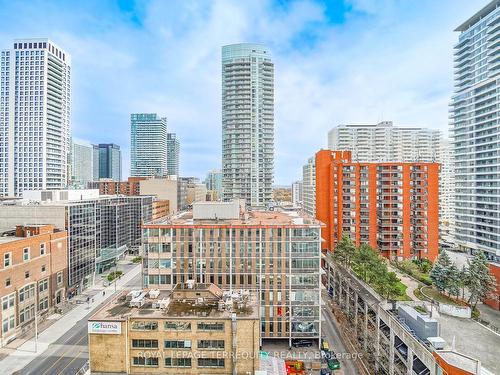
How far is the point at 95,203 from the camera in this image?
9638 cm

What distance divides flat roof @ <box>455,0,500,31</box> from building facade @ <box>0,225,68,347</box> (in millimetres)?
154369

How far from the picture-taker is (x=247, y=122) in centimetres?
13800

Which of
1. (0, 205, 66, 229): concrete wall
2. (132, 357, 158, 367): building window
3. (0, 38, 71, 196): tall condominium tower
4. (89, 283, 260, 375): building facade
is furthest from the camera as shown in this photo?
(0, 38, 71, 196): tall condominium tower

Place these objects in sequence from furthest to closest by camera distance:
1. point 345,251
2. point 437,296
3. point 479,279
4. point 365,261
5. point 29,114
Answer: point 29,114 < point 345,251 < point 365,261 < point 437,296 < point 479,279

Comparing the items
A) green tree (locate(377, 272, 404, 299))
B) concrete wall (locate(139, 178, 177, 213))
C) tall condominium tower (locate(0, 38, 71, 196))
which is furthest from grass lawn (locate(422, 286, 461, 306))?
tall condominium tower (locate(0, 38, 71, 196))

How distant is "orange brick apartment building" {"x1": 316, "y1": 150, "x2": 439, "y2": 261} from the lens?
102000 mm

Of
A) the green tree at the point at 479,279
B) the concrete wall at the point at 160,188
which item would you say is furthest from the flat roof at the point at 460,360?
the concrete wall at the point at 160,188

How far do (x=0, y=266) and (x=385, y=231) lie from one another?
100 m

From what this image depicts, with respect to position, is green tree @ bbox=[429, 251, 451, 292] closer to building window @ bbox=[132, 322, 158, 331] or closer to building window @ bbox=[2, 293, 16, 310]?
building window @ bbox=[132, 322, 158, 331]

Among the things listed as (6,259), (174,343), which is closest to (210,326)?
(174,343)

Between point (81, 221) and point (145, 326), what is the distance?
5775 cm

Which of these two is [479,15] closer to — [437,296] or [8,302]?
[437,296]

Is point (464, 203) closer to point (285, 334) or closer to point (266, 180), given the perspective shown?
point (266, 180)

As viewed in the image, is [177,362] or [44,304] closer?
[177,362]
